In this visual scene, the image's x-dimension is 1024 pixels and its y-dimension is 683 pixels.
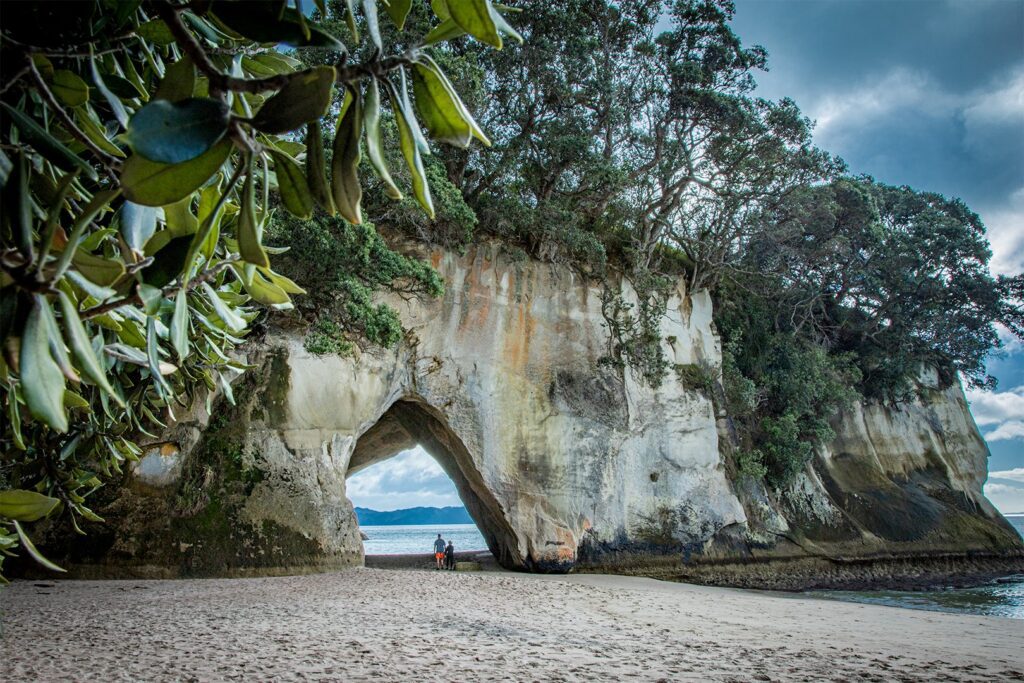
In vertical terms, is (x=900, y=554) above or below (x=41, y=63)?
below

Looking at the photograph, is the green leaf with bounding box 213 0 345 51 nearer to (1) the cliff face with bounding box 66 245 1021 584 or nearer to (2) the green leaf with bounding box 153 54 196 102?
(2) the green leaf with bounding box 153 54 196 102

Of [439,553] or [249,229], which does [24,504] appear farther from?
[439,553]

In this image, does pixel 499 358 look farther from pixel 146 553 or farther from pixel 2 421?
pixel 2 421

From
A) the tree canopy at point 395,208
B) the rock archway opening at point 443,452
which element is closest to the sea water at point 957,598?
the tree canopy at point 395,208

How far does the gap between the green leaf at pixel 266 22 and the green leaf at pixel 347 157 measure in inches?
4.2

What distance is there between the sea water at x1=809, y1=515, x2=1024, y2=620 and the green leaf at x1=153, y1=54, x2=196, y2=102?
11597 mm

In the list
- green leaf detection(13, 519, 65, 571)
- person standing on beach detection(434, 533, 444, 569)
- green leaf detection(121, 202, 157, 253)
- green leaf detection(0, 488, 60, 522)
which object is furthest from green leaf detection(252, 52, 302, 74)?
person standing on beach detection(434, 533, 444, 569)

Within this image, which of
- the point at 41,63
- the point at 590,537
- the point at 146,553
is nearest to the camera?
the point at 41,63

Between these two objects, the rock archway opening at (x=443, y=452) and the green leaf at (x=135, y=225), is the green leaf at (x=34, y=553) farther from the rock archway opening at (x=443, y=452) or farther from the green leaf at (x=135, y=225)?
the rock archway opening at (x=443, y=452)

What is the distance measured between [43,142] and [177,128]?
413 millimetres

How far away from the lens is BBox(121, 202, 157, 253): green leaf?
1146 millimetres

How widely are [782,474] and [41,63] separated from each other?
1466 centimetres

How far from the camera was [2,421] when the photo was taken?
2684 millimetres

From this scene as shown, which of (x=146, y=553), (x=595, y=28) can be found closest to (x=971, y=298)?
(x=595, y=28)
